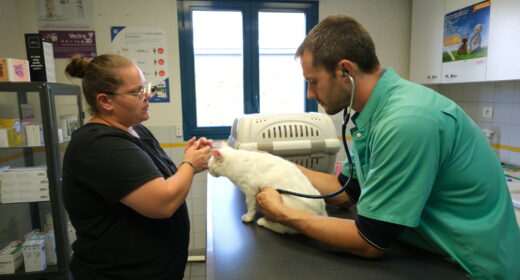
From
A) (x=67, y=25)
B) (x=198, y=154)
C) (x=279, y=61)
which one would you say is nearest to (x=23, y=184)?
(x=67, y=25)

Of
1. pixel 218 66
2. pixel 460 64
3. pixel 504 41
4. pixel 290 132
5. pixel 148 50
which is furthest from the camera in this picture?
pixel 218 66

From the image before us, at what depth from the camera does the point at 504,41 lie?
2148 mm

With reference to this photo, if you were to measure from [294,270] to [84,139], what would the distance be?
0.75 metres

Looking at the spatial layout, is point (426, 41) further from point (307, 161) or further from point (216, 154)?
point (216, 154)

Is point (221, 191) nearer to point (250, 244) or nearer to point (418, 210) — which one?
point (250, 244)

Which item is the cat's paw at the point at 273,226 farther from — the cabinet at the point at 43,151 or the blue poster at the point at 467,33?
the blue poster at the point at 467,33

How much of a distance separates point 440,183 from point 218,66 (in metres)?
2.59

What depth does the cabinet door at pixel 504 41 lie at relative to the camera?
2076 millimetres

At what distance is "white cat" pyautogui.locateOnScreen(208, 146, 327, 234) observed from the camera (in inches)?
42.9

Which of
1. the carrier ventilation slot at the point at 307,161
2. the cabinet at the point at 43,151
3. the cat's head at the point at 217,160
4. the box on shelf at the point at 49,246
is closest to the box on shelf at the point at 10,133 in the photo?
the cabinet at the point at 43,151

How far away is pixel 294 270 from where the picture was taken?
849 millimetres

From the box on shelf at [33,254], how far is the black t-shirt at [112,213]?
1.35m

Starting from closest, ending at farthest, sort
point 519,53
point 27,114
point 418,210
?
point 418,210 → point 519,53 → point 27,114

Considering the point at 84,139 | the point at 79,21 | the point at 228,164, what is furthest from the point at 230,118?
the point at 84,139
